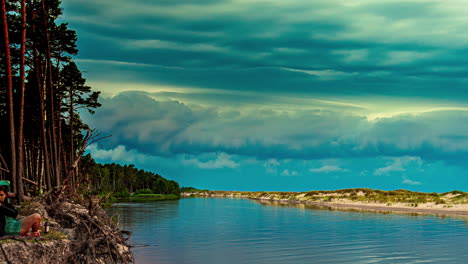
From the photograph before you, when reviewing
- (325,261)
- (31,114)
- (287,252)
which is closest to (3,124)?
(31,114)

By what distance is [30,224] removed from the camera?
48.6 ft

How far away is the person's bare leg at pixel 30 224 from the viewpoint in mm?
14688

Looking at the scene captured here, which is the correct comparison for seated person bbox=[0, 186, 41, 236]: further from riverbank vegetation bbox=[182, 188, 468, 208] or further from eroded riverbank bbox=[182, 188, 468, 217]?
riverbank vegetation bbox=[182, 188, 468, 208]

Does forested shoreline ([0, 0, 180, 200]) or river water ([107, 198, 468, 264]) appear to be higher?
forested shoreline ([0, 0, 180, 200])

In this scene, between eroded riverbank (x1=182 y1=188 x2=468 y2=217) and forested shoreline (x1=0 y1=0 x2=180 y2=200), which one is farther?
eroded riverbank (x1=182 y1=188 x2=468 y2=217)

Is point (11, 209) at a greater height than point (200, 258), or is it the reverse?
point (11, 209)

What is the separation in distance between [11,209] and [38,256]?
1.99 meters

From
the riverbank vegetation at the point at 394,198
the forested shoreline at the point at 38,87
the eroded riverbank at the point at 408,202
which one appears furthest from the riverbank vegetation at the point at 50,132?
the riverbank vegetation at the point at 394,198

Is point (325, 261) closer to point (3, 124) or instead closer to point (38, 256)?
point (38, 256)

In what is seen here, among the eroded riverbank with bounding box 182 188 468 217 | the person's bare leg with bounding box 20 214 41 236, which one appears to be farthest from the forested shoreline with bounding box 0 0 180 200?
the eroded riverbank with bounding box 182 188 468 217

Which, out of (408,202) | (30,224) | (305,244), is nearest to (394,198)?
(408,202)

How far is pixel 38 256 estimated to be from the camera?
49.5ft

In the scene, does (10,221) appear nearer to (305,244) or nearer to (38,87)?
(305,244)

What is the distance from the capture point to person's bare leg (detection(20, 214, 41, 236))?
14.7 meters
